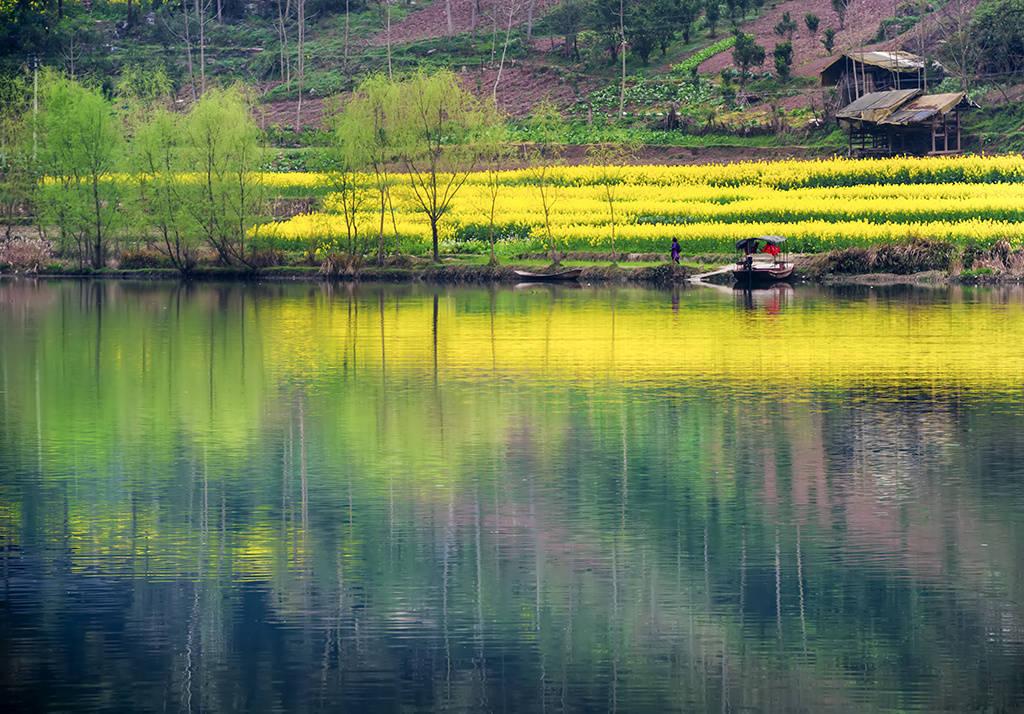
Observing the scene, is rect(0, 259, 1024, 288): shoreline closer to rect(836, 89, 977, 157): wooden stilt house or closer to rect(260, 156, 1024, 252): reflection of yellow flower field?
rect(260, 156, 1024, 252): reflection of yellow flower field

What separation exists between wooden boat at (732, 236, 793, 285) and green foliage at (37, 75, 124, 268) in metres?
32.2

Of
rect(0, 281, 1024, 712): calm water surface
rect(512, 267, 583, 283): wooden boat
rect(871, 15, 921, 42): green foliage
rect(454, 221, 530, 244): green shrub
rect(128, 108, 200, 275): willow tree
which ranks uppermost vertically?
rect(871, 15, 921, 42): green foliage

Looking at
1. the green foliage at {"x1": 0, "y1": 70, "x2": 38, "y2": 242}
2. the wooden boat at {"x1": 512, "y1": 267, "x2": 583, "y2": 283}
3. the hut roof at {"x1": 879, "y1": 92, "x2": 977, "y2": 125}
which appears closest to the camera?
the wooden boat at {"x1": 512, "y1": 267, "x2": 583, "y2": 283}

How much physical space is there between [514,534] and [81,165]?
207 feet

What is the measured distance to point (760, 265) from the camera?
63531 mm

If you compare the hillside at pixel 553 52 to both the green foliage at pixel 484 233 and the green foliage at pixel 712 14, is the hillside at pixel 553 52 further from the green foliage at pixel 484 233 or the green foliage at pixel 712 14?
the green foliage at pixel 484 233

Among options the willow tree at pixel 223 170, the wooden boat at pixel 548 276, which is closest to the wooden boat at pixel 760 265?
the wooden boat at pixel 548 276

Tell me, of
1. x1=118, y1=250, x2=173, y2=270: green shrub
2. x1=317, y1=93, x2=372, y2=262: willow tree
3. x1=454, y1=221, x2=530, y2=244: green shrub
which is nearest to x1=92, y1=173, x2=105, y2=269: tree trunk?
x1=118, y1=250, x2=173, y2=270: green shrub

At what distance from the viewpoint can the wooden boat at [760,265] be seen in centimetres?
6303

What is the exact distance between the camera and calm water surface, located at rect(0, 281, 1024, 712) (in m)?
12.1

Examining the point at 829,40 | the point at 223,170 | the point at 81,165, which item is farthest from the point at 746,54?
the point at 81,165

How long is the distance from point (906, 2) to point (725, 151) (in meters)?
38.7

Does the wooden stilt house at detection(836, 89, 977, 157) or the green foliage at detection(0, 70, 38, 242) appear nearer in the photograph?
the green foliage at detection(0, 70, 38, 242)

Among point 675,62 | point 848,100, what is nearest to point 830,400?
point 848,100
